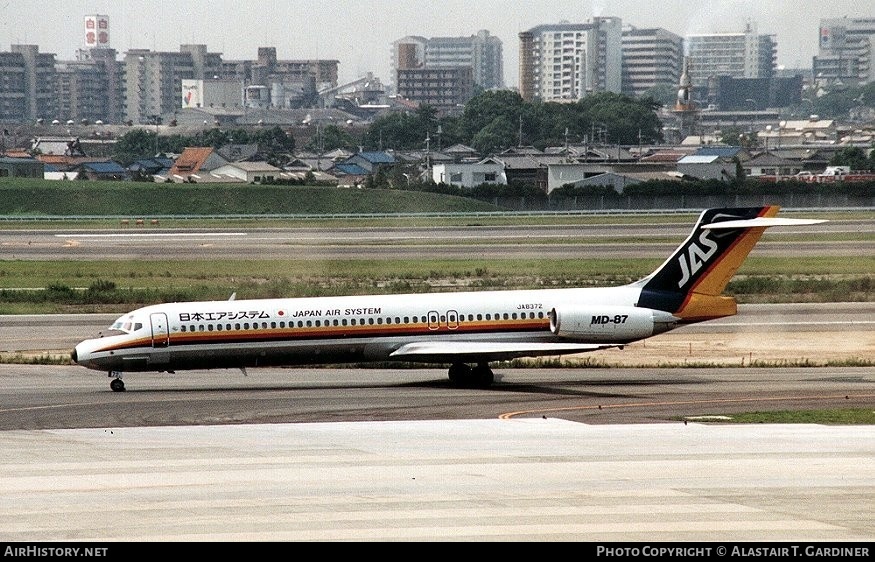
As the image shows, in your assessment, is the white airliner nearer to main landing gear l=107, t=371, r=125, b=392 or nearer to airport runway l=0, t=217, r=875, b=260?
main landing gear l=107, t=371, r=125, b=392

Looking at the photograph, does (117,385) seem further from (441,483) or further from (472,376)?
(441,483)

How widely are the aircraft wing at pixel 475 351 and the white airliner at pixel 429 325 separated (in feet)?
0.12

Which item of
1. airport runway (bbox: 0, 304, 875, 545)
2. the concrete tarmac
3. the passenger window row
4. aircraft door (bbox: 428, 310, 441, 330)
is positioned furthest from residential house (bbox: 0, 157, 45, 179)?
the concrete tarmac

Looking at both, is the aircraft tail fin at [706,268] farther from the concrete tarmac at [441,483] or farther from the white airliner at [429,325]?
the concrete tarmac at [441,483]

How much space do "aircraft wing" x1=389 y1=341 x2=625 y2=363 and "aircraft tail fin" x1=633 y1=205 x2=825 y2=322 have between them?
346cm

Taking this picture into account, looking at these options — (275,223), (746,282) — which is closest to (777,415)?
(746,282)

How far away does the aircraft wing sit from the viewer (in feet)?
164

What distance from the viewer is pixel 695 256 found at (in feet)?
172

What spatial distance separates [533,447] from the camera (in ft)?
115

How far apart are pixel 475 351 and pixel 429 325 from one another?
2.12 meters

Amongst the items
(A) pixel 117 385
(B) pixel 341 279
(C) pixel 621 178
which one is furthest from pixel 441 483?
(C) pixel 621 178

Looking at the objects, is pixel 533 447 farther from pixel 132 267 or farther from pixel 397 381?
pixel 132 267

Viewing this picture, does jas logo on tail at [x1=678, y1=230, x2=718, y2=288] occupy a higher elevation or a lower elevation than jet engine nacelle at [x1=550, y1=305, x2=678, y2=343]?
higher
